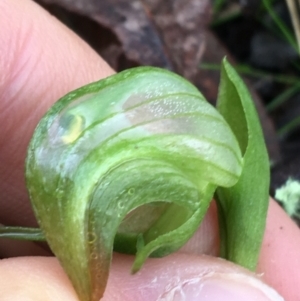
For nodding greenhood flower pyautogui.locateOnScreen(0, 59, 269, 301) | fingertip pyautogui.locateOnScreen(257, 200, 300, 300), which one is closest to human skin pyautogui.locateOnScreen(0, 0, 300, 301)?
fingertip pyautogui.locateOnScreen(257, 200, 300, 300)

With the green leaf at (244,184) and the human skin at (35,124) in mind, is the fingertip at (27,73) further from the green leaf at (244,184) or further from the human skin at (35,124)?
the green leaf at (244,184)

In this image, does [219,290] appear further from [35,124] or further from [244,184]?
[35,124]

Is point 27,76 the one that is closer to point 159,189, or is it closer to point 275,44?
point 159,189

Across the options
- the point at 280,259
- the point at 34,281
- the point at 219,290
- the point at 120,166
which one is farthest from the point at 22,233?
the point at 280,259

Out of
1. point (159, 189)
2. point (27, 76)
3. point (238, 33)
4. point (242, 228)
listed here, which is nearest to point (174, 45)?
point (238, 33)

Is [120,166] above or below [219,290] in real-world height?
above

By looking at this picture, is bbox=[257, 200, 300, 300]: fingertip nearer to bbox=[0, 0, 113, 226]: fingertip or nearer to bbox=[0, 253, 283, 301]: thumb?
bbox=[0, 253, 283, 301]: thumb
